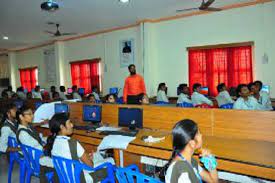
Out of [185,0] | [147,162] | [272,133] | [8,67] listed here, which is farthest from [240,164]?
[8,67]

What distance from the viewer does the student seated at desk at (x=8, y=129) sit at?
3.00 meters

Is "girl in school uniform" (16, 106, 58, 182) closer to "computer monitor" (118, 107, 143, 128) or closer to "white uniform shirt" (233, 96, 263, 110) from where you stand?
"computer monitor" (118, 107, 143, 128)

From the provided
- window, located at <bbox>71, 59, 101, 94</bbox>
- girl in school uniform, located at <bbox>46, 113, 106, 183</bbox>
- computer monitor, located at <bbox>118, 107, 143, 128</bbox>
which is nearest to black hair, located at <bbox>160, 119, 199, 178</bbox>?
girl in school uniform, located at <bbox>46, 113, 106, 183</bbox>

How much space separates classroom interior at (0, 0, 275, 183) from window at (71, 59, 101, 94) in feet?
0.11

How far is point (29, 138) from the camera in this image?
2.71m

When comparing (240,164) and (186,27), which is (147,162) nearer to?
(240,164)

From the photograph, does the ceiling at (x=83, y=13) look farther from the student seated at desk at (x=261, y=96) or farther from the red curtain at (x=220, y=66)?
the student seated at desk at (x=261, y=96)

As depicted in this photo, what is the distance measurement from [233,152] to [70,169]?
1276mm

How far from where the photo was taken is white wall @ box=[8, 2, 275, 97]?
18.8 ft

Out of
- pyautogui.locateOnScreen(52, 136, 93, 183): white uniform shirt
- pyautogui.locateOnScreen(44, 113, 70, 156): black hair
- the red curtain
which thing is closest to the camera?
pyautogui.locateOnScreen(52, 136, 93, 183): white uniform shirt

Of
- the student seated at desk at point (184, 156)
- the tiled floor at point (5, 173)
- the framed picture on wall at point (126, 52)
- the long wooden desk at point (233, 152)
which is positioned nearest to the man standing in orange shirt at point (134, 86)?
the long wooden desk at point (233, 152)

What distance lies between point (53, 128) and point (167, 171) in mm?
1230

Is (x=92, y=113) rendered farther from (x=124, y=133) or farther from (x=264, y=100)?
(x=264, y=100)

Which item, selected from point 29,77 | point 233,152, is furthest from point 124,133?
point 29,77
